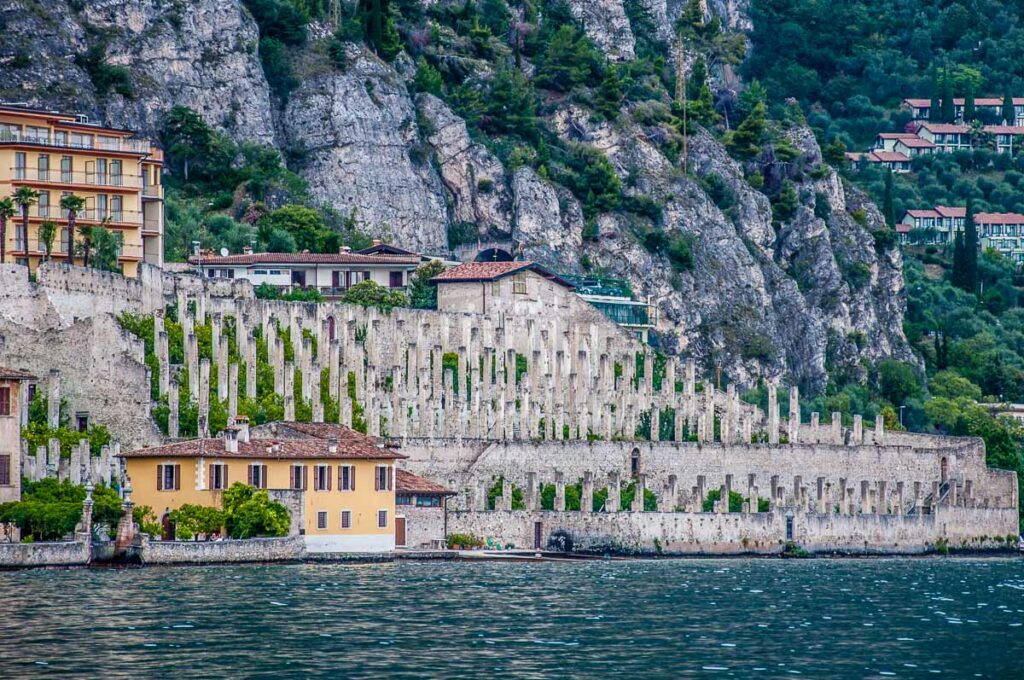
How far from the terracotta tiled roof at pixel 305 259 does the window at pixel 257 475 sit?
37993mm

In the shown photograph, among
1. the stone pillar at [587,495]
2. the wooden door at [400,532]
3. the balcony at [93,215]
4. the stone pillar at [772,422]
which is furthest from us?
the stone pillar at [772,422]

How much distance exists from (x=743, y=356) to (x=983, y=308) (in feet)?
141

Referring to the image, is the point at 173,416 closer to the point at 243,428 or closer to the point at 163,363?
the point at 163,363

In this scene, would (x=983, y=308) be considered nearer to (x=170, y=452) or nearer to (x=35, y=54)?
(x=35, y=54)

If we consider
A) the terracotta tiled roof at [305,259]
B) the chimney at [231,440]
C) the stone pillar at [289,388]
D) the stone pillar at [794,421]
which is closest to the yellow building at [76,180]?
the terracotta tiled roof at [305,259]

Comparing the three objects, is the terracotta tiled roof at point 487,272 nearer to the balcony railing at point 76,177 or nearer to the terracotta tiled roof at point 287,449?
the balcony railing at point 76,177

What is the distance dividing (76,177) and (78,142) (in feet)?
6.14

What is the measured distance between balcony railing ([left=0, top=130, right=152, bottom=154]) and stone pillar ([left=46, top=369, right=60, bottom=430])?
19905 millimetres

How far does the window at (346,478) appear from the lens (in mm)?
99938

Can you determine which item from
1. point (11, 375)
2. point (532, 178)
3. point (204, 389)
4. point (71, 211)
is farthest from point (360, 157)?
point (11, 375)

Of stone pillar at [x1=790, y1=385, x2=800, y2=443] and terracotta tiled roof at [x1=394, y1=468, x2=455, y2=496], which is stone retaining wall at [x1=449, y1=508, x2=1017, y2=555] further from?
stone pillar at [x1=790, y1=385, x2=800, y2=443]

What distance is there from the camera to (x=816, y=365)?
169 m

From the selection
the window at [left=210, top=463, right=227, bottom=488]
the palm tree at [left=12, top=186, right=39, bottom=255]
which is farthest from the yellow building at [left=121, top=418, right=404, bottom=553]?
the palm tree at [left=12, top=186, right=39, bottom=255]

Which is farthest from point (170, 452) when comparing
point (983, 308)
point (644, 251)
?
point (983, 308)
